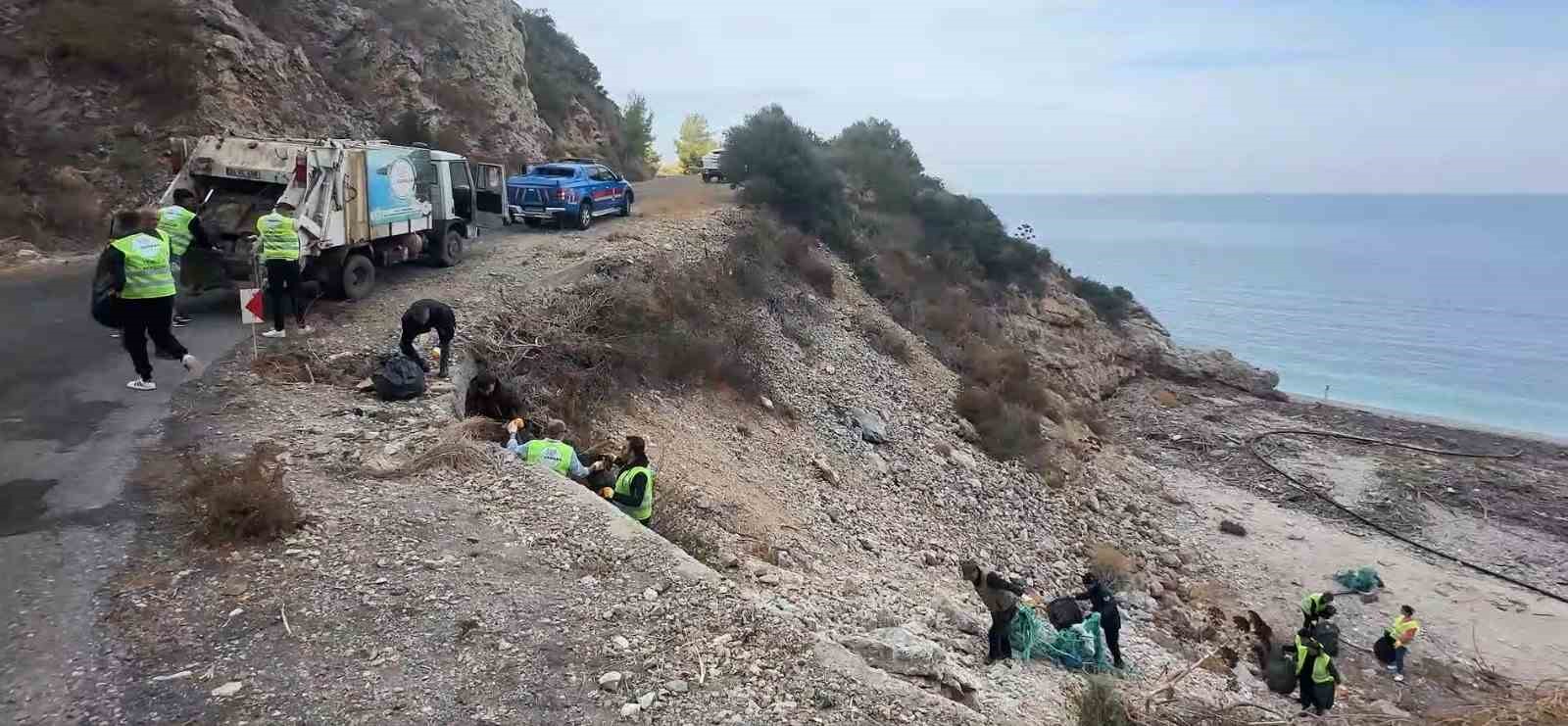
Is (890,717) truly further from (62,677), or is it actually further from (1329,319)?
(1329,319)

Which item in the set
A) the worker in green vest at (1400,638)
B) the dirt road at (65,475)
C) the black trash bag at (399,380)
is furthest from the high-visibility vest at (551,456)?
the worker in green vest at (1400,638)

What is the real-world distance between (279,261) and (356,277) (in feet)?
7.24

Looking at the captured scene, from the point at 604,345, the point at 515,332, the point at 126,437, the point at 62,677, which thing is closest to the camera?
the point at 62,677

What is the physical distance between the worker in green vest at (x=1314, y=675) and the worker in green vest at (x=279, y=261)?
11986 mm

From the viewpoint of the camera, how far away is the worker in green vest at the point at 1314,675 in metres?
9.75

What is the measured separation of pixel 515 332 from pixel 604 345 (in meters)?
1.40

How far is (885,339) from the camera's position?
2194 cm

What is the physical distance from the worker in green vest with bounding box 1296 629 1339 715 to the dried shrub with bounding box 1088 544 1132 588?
4956 mm

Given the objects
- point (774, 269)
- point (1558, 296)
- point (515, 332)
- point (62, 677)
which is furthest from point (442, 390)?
point (1558, 296)

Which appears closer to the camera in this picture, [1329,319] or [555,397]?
[555,397]

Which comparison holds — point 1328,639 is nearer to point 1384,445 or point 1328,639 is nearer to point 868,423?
point 868,423

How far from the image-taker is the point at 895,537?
13.4 metres

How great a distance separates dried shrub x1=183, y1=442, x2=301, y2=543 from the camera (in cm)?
630

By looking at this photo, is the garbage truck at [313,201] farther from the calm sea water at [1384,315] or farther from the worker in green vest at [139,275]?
the calm sea water at [1384,315]
